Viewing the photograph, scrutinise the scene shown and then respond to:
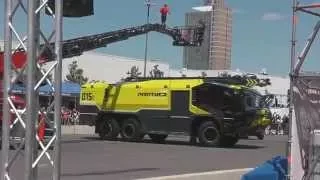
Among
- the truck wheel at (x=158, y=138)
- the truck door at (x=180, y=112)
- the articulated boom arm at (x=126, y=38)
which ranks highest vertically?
the articulated boom arm at (x=126, y=38)

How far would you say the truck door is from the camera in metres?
26.9

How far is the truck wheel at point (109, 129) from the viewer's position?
29.4 m

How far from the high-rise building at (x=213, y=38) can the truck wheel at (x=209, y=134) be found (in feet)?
25.8

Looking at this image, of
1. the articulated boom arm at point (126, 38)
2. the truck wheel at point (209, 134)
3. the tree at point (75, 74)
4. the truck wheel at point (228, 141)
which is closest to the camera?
the truck wheel at point (209, 134)

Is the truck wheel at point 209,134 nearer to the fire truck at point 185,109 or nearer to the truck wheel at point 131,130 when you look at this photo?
the fire truck at point 185,109

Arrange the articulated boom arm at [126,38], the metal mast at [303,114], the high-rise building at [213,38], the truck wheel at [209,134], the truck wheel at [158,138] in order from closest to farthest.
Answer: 1. the metal mast at [303,114]
2. the truck wheel at [209,134]
3. the truck wheel at [158,138]
4. the articulated boom arm at [126,38]
5. the high-rise building at [213,38]

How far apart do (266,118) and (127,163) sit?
43.1 ft

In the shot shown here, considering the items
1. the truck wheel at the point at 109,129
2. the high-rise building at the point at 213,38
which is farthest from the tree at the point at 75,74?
the truck wheel at the point at 109,129

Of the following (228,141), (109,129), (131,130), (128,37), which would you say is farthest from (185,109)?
(128,37)

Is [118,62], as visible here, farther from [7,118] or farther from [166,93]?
[7,118]

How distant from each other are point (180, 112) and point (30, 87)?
65.1 feet

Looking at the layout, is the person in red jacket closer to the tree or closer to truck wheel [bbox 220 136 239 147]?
truck wheel [bbox 220 136 239 147]

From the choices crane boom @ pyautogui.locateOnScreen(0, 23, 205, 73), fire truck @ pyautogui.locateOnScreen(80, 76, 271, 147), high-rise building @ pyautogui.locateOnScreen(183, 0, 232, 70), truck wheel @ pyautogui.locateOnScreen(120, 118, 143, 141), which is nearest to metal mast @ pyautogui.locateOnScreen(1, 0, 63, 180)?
fire truck @ pyautogui.locateOnScreen(80, 76, 271, 147)

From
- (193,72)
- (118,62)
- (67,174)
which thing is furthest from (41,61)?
(193,72)
